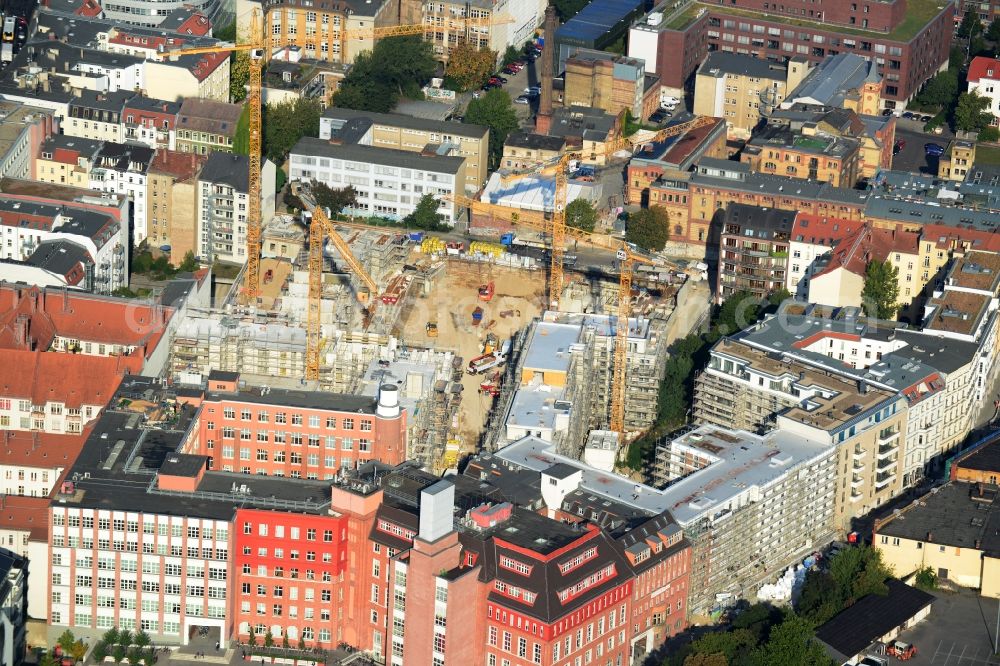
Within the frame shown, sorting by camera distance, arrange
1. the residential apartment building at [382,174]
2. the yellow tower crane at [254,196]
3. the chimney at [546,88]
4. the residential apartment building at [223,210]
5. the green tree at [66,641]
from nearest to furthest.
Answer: the green tree at [66,641], the yellow tower crane at [254,196], the residential apartment building at [223,210], the residential apartment building at [382,174], the chimney at [546,88]

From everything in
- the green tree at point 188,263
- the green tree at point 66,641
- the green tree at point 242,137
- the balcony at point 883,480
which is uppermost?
the green tree at point 242,137

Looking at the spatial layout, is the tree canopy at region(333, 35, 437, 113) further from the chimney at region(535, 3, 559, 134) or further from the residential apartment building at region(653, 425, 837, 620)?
the residential apartment building at region(653, 425, 837, 620)

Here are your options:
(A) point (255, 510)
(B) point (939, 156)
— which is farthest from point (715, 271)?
(A) point (255, 510)

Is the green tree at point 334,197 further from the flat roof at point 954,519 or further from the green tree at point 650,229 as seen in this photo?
the flat roof at point 954,519

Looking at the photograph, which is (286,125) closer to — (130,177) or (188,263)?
(130,177)

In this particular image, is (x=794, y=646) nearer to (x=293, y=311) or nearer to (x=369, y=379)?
(x=369, y=379)

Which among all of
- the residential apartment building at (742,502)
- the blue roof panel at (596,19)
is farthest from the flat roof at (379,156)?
the residential apartment building at (742,502)

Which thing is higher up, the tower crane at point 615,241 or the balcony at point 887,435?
the tower crane at point 615,241

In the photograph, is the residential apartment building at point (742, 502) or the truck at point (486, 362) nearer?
the residential apartment building at point (742, 502)
